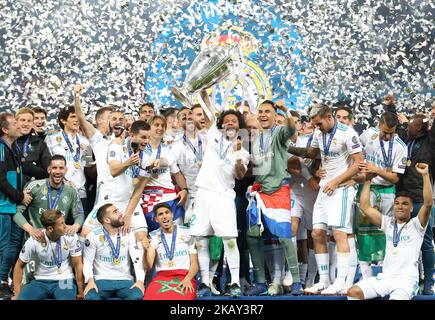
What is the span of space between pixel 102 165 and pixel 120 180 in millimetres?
237

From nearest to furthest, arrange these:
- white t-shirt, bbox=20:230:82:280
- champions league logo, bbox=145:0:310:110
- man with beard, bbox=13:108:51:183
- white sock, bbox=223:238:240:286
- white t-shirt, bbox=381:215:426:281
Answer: white t-shirt, bbox=381:215:426:281 < white t-shirt, bbox=20:230:82:280 < white sock, bbox=223:238:240:286 < man with beard, bbox=13:108:51:183 < champions league logo, bbox=145:0:310:110

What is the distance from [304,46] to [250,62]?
875 millimetres

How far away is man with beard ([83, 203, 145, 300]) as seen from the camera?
24.1 ft

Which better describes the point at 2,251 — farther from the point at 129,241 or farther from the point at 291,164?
the point at 291,164

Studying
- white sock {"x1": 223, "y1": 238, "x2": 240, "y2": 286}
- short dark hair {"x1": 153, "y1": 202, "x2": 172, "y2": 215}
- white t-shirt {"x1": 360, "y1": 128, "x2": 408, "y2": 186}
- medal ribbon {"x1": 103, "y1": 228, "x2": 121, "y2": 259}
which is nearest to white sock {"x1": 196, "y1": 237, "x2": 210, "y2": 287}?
white sock {"x1": 223, "y1": 238, "x2": 240, "y2": 286}

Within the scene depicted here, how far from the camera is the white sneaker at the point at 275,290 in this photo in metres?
7.55

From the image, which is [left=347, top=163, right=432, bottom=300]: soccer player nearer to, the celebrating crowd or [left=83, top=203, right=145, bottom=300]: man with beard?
the celebrating crowd

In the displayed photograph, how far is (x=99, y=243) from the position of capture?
749 centimetres

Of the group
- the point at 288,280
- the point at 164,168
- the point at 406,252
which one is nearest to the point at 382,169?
the point at 406,252

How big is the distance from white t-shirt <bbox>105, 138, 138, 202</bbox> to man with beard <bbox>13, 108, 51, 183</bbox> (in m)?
0.78

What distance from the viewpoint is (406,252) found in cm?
720

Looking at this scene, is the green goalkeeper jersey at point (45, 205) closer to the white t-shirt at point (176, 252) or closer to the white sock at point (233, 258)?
the white t-shirt at point (176, 252)
